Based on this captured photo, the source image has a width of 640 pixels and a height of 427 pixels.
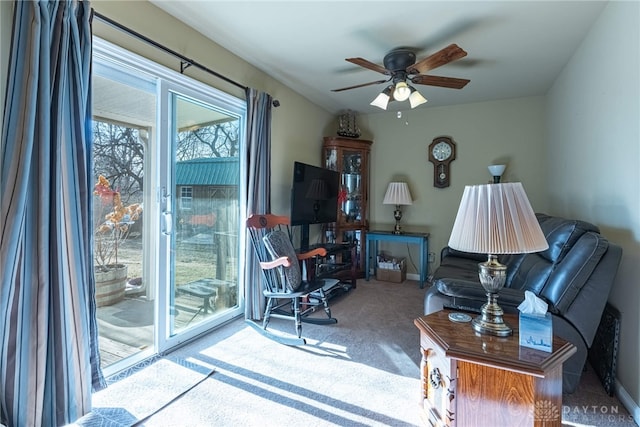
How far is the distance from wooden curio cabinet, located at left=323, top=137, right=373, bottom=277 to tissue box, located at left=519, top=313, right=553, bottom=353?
120 inches

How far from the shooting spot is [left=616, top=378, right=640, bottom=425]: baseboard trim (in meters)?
1.61

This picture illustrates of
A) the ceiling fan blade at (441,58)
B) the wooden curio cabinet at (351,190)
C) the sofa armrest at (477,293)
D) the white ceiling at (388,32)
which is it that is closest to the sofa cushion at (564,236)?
the sofa armrest at (477,293)

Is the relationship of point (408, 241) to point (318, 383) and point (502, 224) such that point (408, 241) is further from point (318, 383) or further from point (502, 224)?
point (502, 224)

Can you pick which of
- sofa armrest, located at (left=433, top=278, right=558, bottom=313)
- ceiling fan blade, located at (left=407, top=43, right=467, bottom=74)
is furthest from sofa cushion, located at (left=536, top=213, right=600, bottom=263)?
ceiling fan blade, located at (left=407, top=43, right=467, bottom=74)

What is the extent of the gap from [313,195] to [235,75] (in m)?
1.48

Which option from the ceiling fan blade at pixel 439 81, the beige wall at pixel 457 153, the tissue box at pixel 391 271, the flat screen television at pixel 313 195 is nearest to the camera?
the ceiling fan blade at pixel 439 81

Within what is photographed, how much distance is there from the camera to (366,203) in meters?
4.63

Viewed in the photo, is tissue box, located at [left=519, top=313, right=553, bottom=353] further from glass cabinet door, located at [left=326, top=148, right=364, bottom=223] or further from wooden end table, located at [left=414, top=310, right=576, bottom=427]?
glass cabinet door, located at [left=326, top=148, right=364, bottom=223]

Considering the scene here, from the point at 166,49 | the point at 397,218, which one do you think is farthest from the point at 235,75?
the point at 397,218

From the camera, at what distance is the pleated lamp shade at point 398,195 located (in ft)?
14.5

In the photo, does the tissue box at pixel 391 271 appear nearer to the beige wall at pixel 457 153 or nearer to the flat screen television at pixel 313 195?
the beige wall at pixel 457 153

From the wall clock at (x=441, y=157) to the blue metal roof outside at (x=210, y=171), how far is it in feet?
9.23

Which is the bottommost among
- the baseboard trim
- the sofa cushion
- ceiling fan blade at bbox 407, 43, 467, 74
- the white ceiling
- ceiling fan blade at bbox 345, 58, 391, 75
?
the baseboard trim

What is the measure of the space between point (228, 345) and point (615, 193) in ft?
9.21
